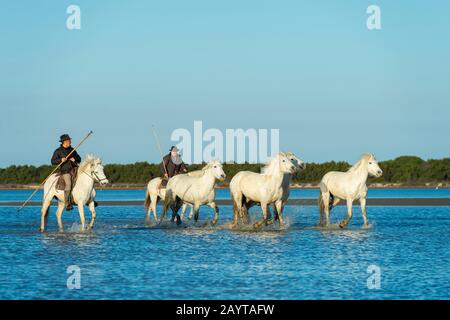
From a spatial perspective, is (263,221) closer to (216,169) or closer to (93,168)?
(216,169)

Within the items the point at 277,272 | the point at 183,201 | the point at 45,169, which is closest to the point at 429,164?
the point at 45,169

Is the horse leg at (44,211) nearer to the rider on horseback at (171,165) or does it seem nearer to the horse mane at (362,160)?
the rider on horseback at (171,165)

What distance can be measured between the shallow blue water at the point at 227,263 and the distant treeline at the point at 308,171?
295ft

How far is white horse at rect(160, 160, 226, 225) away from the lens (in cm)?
2634

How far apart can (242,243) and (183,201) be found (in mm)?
6464

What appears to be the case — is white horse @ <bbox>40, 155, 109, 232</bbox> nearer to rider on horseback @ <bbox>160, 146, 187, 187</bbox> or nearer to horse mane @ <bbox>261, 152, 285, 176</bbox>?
horse mane @ <bbox>261, 152, 285, 176</bbox>

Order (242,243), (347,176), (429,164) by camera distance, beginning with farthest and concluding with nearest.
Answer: (429,164) → (347,176) → (242,243)

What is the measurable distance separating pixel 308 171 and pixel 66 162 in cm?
10184

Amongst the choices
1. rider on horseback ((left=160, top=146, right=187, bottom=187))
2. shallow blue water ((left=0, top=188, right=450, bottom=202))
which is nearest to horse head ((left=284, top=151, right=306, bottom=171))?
rider on horseback ((left=160, top=146, right=187, bottom=187))

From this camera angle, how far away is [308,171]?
12562cm

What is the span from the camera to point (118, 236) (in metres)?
25.1

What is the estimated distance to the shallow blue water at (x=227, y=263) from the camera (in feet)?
47.4

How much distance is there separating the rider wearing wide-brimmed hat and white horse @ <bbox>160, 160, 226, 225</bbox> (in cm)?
348
